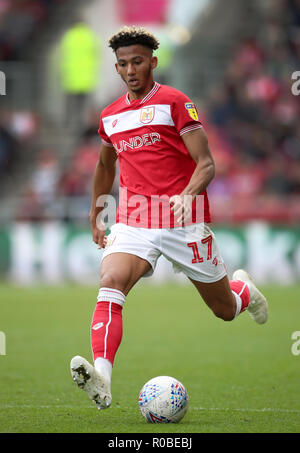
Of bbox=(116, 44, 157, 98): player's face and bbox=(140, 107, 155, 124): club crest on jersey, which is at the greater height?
bbox=(116, 44, 157, 98): player's face

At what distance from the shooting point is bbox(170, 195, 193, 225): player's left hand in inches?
221

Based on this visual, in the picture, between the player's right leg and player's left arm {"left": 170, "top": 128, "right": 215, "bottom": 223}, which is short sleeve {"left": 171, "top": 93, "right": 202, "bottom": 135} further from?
the player's right leg

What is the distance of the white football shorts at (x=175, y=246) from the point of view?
19.7 ft

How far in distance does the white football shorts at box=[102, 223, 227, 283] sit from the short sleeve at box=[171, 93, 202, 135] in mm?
719

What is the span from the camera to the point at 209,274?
6.29 metres

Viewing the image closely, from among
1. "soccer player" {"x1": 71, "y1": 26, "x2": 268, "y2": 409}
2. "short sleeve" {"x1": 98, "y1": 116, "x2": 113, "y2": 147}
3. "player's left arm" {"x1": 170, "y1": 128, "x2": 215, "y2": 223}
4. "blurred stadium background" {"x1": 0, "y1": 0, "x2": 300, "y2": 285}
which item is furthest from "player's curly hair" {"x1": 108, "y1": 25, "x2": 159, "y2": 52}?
"blurred stadium background" {"x1": 0, "y1": 0, "x2": 300, "y2": 285}

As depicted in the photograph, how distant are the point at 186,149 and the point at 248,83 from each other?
48.6ft

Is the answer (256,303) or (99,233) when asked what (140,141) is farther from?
(256,303)

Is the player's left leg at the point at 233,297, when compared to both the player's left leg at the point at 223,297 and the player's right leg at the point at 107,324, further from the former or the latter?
the player's right leg at the point at 107,324

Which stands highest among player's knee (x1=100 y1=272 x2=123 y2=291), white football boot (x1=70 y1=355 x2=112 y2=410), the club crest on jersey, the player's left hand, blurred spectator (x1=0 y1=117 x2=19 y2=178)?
blurred spectator (x1=0 y1=117 x2=19 y2=178)

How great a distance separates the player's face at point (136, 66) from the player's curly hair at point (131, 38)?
0.03 meters

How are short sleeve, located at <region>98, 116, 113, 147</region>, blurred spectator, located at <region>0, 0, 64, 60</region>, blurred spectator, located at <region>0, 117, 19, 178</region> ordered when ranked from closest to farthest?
short sleeve, located at <region>98, 116, 113, 147</region> → blurred spectator, located at <region>0, 117, 19, 178</region> → blurred spectator, located at <region>0, 0, 64, 60</region>

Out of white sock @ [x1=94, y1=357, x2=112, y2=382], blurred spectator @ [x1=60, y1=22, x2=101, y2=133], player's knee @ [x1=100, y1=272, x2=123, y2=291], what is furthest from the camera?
blurred spectator @ [x1=60, y1=22, x2=101, y2=133]

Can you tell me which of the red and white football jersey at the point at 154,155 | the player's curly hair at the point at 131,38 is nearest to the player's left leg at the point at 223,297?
the red and white football jersey at the point at 154,155
